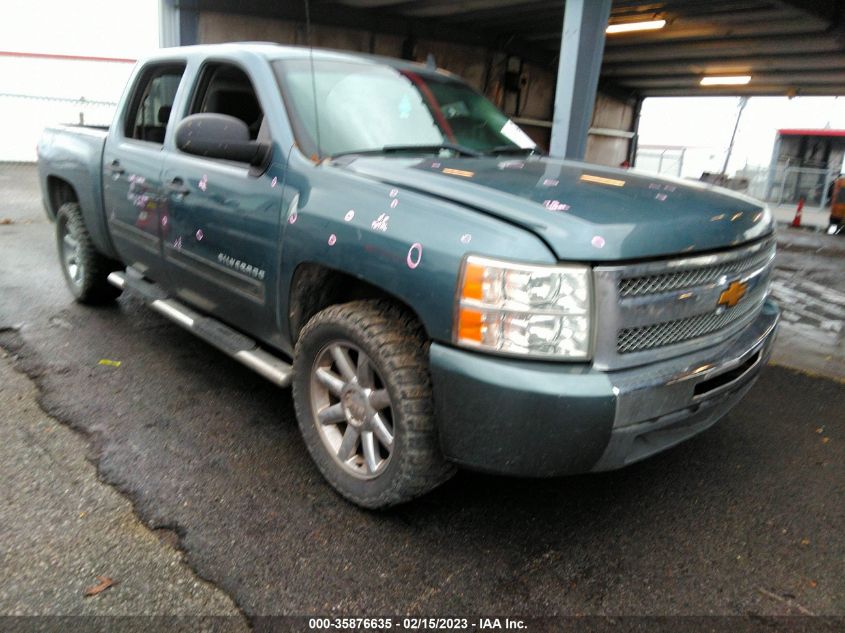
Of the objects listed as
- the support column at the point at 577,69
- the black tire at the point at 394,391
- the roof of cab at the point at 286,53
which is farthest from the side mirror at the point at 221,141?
the support column at the point at 577,69

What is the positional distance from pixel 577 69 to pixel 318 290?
6.07 m

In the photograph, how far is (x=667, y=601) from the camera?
89.9 inches

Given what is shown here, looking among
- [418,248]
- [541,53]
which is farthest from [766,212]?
[541,53]

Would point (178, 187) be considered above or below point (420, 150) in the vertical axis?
below

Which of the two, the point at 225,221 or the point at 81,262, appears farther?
the point at 81,262

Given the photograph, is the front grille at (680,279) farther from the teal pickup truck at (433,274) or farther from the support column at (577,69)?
the support column at (577,69)

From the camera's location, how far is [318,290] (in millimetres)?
2887

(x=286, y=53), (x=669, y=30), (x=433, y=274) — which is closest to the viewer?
(x=433, y=274)

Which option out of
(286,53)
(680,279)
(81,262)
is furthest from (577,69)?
(680,279)

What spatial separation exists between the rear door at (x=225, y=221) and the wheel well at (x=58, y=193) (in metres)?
2.05

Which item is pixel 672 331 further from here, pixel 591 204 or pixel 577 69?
pixel 577 69

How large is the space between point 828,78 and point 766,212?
51.9 feet

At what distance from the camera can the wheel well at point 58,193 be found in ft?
17.3

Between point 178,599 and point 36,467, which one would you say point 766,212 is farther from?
point 36,467
